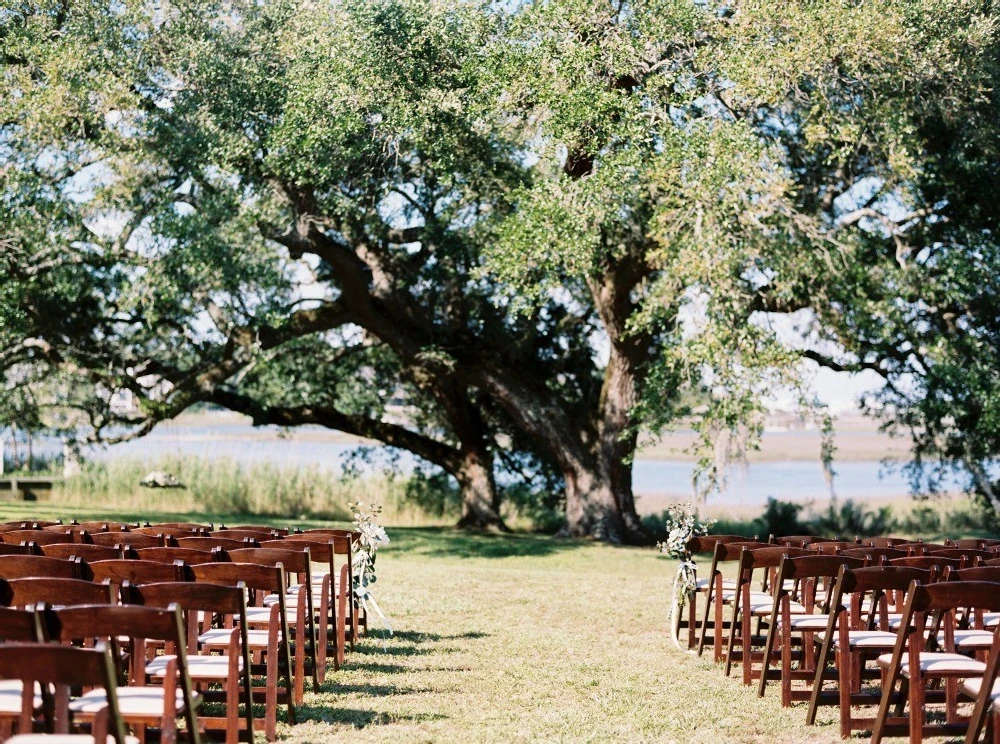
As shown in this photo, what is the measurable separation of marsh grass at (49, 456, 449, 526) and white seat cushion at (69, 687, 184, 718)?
18.6m

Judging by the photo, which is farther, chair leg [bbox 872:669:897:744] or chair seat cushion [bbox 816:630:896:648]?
chair seat cushion [bbox 816:630:896:648]

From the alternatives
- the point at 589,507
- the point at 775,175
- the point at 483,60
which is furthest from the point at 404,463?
the point at 775,175

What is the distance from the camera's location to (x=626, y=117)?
1490 centimetres

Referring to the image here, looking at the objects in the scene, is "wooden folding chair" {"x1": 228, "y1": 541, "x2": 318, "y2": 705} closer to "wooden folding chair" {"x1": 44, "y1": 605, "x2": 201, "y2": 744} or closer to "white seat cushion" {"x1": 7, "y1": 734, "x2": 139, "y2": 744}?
"wooden folding chair" {"x1": 44, "y1": 605, "x2": 201, "y2": 744}

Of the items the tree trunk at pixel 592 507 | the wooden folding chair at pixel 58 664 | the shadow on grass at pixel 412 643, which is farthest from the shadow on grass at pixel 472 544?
the wooden folding chair at pixel 58 664

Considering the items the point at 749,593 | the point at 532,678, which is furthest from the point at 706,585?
the point at 532,678

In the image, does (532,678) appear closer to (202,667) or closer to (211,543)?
(211,543)

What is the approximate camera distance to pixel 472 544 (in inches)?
745

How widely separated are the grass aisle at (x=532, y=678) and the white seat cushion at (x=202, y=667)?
0.58 m

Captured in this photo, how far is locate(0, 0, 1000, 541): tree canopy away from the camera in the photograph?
1465cm

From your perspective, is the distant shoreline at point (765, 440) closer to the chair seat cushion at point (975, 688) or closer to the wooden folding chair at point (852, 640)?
the wooden folding chair at point (852, 640)

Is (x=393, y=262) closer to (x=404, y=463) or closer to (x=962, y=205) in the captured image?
(x=404, y=463)

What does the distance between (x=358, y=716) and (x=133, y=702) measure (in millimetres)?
1925

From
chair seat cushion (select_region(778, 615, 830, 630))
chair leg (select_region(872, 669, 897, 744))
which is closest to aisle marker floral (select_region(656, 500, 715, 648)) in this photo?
chair seat cushion (select_region(778, 615, 830, 630))
